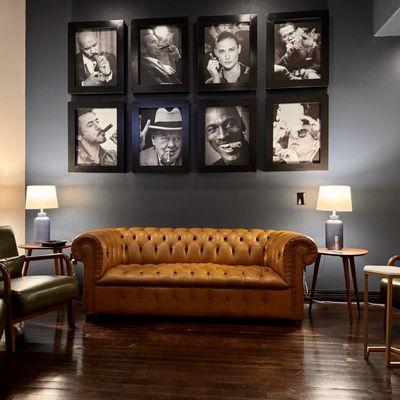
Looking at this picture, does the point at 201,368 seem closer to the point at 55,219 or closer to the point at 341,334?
the point at 341,334

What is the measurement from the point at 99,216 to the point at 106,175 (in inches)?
20.4

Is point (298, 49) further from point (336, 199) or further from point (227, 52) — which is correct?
point (336, 199)

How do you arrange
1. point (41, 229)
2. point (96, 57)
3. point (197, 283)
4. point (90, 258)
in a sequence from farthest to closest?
1. point (96, 57)
2. point (41, 229)
3. point (90, 258)
4. point (197, 283)

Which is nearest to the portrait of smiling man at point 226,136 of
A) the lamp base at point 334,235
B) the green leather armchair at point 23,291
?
the lamp base at point 334,235

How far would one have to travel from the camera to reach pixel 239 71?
4.99m

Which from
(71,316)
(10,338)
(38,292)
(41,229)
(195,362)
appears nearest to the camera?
(195,362)

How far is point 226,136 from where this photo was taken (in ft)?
16.5

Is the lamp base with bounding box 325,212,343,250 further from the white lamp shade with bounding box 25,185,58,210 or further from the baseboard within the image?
the white lamp shade with bounding box 25,185,58,210

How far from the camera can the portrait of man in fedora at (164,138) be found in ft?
16.7

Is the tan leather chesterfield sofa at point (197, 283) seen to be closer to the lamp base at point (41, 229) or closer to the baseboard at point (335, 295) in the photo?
the lamp base at point (41, 229)

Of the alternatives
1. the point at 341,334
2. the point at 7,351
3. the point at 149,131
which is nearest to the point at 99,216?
the point at 149,131

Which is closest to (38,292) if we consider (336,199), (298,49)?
(336,199)

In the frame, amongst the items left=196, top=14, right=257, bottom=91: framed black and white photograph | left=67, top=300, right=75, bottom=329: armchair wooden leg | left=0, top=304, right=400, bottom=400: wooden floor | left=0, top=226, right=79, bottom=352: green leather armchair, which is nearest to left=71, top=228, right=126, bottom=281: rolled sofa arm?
left=0, top=226, right=79, bottom=352: green leather armchair

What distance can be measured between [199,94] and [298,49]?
4.18 feet
